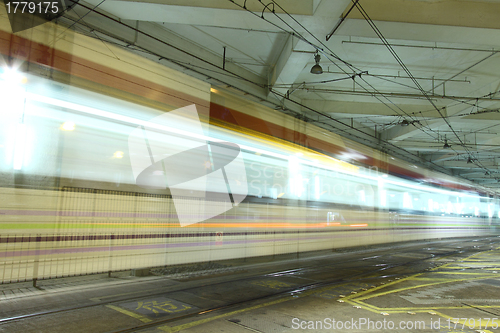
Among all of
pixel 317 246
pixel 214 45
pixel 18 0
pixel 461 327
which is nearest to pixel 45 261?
pixel 18 0

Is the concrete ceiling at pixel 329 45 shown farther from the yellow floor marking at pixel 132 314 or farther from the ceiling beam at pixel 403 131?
the yellow floor marking at pixel 132 314

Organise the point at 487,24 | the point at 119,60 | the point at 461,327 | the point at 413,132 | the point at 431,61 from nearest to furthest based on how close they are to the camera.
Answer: the point at 461,327 → the point at 119,60 → the point at 487,24 → the point at 431,61 → the point at 413,132

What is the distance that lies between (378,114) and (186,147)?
9469 mm

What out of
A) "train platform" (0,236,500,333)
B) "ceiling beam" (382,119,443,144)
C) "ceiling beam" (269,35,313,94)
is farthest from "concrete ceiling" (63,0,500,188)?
"train platform" (0,236,500,333)

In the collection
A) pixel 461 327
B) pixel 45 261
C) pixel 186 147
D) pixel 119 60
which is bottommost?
pixel 461 327

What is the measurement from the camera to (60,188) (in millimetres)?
5215

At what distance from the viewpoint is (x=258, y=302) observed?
5.34m

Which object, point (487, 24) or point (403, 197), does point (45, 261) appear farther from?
point (403, 197)

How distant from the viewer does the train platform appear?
169 inches

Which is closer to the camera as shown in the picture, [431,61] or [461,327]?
[461,327]

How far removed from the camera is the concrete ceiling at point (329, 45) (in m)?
6.93

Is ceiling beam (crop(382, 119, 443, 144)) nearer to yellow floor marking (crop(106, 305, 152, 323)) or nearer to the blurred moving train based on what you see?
the blurred moving train

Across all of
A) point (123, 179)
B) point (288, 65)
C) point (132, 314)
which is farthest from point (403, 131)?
point (132, 314)

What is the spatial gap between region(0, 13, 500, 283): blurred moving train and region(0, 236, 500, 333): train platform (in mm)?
506
